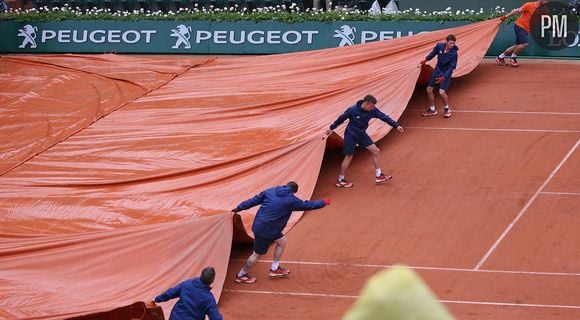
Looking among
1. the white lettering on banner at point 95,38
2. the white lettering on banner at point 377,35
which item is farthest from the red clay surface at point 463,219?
the white lettering on banner at point 95,38

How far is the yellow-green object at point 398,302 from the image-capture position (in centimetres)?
148

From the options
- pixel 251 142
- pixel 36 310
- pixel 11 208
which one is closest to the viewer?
pixel 36 310

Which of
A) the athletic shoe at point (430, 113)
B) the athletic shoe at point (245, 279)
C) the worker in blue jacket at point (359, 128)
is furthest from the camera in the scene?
the athletic shoe at point (430, 113)

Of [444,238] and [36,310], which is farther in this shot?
[444,238]

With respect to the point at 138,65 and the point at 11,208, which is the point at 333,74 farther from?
the point at 11,208

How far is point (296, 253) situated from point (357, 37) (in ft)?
33.2

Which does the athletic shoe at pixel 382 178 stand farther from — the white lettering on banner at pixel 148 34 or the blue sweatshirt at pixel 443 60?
the white lettering on banner at pixel 148 34

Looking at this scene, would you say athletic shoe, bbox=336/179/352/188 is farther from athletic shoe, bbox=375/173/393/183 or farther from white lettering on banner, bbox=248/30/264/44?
white lettering on banner, bbox=248/30/264/44

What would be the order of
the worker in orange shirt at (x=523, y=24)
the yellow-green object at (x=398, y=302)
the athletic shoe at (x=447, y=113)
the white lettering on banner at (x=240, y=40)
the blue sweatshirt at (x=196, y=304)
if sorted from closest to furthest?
the yellow-green object at (x=398, y=302) → the blue sweatshirt at (x=196, y=304) → the athletic shoe at (x=447, y=113) → the worker in orange shirt at (x=523, y=24) → the white lettering on banner at (x=240, y=40)

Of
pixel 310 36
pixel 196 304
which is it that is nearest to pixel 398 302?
pixel 196 304

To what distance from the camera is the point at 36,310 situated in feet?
34.9

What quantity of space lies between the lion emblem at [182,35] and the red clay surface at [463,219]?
6.84 meters

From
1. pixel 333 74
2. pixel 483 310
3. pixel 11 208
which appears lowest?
pixel 483 310

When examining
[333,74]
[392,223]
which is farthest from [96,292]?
[333,74]
